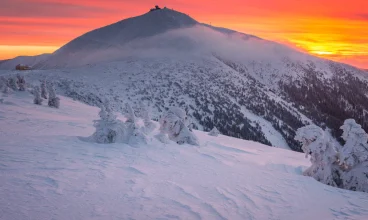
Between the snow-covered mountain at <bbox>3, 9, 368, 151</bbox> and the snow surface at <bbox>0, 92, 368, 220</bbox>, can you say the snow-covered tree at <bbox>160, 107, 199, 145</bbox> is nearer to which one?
the snow surface at <bbox>0, 92, 368, 220</bbox>

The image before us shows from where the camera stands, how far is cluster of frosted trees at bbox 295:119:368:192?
1216 cm

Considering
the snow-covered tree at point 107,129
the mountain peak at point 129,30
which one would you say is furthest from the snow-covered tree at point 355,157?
the mountain peak at point 129,30

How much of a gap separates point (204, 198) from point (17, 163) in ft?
21.0

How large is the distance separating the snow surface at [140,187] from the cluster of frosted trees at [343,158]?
0.86 metres

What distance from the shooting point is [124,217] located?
679cm

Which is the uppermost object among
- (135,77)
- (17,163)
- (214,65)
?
(214,65)

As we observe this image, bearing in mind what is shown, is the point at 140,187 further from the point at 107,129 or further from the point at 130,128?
the point at 130,128

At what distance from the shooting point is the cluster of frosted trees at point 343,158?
12.2 metres

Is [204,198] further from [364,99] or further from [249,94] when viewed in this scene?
[364,99]

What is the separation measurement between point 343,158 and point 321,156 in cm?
117

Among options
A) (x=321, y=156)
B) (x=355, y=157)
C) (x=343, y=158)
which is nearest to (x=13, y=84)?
(x=321, y=156)

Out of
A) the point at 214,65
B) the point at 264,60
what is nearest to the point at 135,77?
the point at 214,65

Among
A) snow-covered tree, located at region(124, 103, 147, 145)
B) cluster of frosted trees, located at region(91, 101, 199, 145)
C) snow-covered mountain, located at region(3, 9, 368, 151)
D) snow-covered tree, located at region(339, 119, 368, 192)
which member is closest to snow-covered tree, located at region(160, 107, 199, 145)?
cluster of frosted trees, located at region(91, 101, 199, 145)

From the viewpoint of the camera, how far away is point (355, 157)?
12.4 metres
